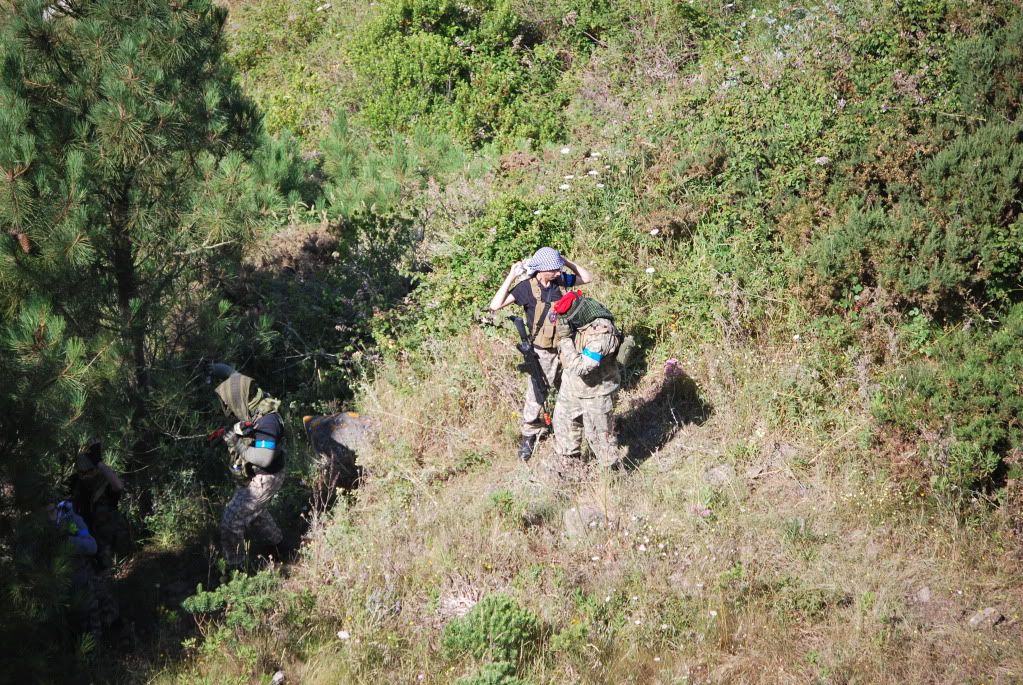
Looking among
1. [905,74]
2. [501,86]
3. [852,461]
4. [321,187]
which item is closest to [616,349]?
[852,461]

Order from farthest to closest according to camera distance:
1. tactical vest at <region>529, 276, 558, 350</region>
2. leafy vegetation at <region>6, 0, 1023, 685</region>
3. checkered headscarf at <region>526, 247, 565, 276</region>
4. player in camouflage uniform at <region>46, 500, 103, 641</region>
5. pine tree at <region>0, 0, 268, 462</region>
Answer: tactical vest at <region>529, 276, 558, 350</region> → checkered headscarf at <region>526, 247, 565, 276</region> → pine tree at <region>0, 0, 268, 462</region> → player in camouflage uniform at <region>46, 500, 103, 641</region> → leafy vegetation at <region>6, 0, 1023, 685</region>

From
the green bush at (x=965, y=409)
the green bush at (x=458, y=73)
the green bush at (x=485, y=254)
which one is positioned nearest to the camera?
the green bush at (x=965, y=409)

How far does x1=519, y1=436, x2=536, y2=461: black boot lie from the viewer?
Answer: 25.8 feet

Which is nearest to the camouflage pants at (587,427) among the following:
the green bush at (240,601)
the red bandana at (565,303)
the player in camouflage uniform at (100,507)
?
the red bandana at (565,303)

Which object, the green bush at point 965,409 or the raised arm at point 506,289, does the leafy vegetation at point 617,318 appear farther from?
the raised arm at point 506,289

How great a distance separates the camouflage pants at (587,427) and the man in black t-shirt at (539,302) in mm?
408

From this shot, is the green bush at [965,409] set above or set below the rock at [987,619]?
above

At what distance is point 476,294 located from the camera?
9.35 m

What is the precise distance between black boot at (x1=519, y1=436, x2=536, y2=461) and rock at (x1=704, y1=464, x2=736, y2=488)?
1453mm

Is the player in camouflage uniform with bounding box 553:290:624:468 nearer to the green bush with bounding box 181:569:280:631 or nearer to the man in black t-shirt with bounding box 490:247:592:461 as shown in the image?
the man in black t-shirt with bounding box 490:247:592:461

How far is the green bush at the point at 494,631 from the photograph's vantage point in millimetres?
5559

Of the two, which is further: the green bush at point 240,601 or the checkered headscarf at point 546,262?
the checkered headscarf at point 546,262

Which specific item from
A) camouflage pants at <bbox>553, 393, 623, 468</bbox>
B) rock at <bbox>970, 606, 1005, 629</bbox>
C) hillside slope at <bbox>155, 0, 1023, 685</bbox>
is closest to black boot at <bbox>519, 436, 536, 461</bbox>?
hillside slope at <bbox>155, 0, 1023, 685</bbox>

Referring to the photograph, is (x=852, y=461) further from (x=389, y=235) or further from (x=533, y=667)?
(x=389, y=235)
